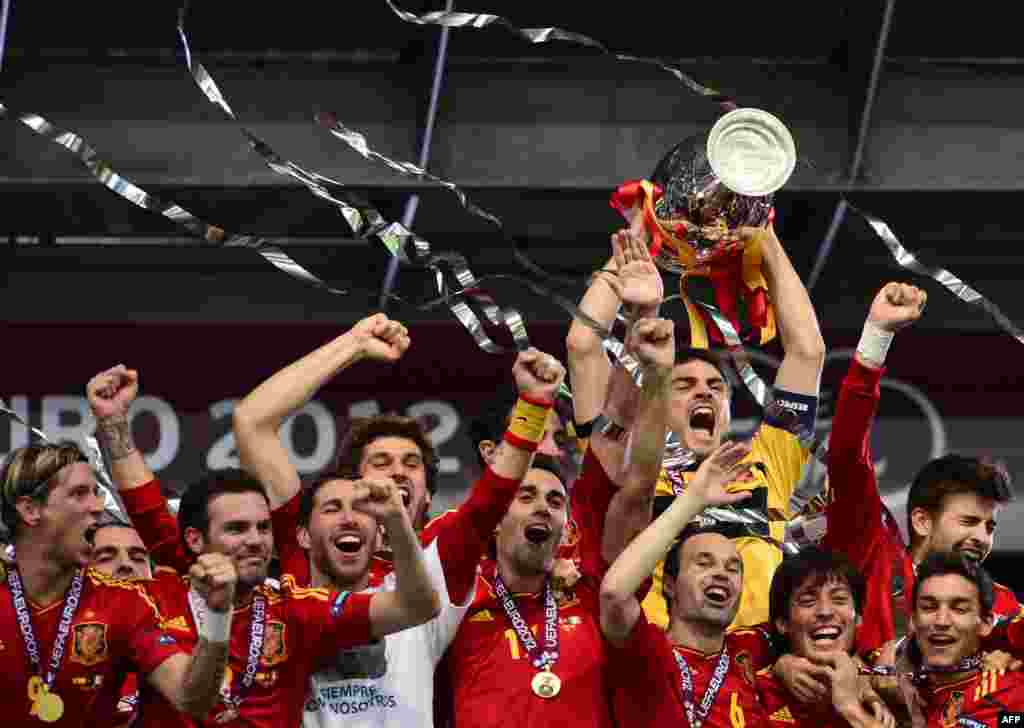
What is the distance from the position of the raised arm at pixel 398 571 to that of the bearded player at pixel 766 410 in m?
0.99

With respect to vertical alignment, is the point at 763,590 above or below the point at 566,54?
below

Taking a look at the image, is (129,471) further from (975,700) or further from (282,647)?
(975,700)

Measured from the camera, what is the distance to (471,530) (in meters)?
5.59

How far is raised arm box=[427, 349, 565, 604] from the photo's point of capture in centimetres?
558

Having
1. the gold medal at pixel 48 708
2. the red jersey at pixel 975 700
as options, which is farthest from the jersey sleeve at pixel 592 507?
the gold medal at pixel 48 708

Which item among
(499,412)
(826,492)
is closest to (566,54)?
(499,412)

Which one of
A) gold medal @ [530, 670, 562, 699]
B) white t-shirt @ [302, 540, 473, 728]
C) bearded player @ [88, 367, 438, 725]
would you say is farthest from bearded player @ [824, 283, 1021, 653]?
bearded player @ [88, 367, 438, 725]

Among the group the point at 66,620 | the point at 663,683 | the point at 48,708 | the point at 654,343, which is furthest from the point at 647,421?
the point at 48,708

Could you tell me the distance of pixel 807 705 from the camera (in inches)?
229

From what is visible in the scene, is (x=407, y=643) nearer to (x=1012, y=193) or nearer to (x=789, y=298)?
(x=789, y=298)

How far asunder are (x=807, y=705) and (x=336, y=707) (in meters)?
1.18

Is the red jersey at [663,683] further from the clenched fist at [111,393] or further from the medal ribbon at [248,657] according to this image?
the clenched fist at [111,393]

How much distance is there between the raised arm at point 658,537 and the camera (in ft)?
17.7

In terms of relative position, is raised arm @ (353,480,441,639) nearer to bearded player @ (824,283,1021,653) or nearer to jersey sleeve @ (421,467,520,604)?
jersey sleeve @ (421,467,520,604)
